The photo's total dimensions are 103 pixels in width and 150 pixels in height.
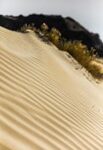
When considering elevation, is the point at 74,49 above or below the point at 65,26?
below

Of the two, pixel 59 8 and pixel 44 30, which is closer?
pixel 44 30

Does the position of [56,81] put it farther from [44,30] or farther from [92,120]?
[44,30]

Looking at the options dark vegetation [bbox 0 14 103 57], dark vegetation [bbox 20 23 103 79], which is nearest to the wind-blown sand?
dark vegetation [bbox 20 23 103 79]

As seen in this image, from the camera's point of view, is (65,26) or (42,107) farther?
(65,26)

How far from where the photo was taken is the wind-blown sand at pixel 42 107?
3600 millimetres

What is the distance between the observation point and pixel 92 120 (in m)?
5.47

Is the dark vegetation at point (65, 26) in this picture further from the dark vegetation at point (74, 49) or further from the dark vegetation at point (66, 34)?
the dark vegetation at point (74, 49)

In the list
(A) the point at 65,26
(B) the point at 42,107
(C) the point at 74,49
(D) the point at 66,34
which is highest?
(A) the point at 65,26

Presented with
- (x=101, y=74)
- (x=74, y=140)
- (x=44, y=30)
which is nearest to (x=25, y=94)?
(x=74, y=140)

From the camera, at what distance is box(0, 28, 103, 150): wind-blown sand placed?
360 cm

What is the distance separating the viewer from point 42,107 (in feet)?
14.8

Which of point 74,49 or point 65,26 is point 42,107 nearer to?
point 74,49

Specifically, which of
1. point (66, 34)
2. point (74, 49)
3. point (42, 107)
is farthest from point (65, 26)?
point (42, 107)

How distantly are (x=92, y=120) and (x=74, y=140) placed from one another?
4.10 feet
